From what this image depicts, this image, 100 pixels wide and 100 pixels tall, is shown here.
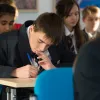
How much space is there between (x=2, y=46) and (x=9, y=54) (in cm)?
7

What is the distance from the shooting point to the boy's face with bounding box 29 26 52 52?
7.28 feet

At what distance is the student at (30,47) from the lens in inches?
87.2

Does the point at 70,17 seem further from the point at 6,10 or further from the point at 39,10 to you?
the point at 39,10

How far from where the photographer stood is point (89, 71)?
51.9 inches

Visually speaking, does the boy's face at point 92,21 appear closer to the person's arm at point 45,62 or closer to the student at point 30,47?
the student at point 30,47

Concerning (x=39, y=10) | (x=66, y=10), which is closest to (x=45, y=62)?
(x=66, y=10)

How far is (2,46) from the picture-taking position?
95.4 inches

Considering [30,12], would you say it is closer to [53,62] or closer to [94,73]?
[53,62]

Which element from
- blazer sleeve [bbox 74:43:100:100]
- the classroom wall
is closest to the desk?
blazer sleeve [bbox 74:43:100:100]

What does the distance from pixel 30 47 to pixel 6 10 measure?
75cm

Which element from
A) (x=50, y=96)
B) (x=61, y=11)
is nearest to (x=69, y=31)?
(x=61, y=11)

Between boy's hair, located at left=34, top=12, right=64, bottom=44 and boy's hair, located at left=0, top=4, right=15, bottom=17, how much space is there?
83cm

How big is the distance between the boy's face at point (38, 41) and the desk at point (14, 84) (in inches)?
8.3

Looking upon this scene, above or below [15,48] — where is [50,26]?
above
